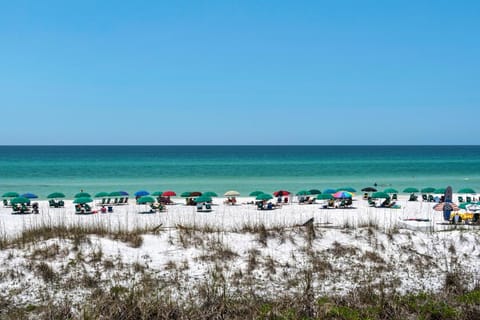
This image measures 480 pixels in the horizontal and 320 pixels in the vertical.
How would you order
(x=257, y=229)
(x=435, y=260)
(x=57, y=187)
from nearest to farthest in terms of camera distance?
1. (x=435, y=260)
2. (x=257, y=229)
3. (x=57, y=187)

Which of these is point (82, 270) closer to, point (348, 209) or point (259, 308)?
point (259, 308)

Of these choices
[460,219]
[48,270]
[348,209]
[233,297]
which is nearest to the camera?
[233,297]

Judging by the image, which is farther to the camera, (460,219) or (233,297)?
(460,219)

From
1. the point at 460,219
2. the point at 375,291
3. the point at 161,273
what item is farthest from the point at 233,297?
the point at 460,219

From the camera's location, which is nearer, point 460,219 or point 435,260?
point 435,260

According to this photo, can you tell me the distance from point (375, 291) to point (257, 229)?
3.68 meters

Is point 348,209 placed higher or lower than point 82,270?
lower

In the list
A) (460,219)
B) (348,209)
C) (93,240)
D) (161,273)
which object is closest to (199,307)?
(161,273)

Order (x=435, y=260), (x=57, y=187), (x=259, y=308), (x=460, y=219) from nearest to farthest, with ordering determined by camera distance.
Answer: (x=259, y=308) → (x=435, y=260) → (x=460, y=219) → (x=57, y=187)

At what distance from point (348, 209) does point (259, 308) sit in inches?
700

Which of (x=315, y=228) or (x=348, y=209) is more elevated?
(x=315, y=228)

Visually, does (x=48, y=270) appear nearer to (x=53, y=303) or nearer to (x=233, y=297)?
(x=53, y=303)

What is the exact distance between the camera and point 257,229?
9.82 meters

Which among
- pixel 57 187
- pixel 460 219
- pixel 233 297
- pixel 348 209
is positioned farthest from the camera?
pixel 57 187
